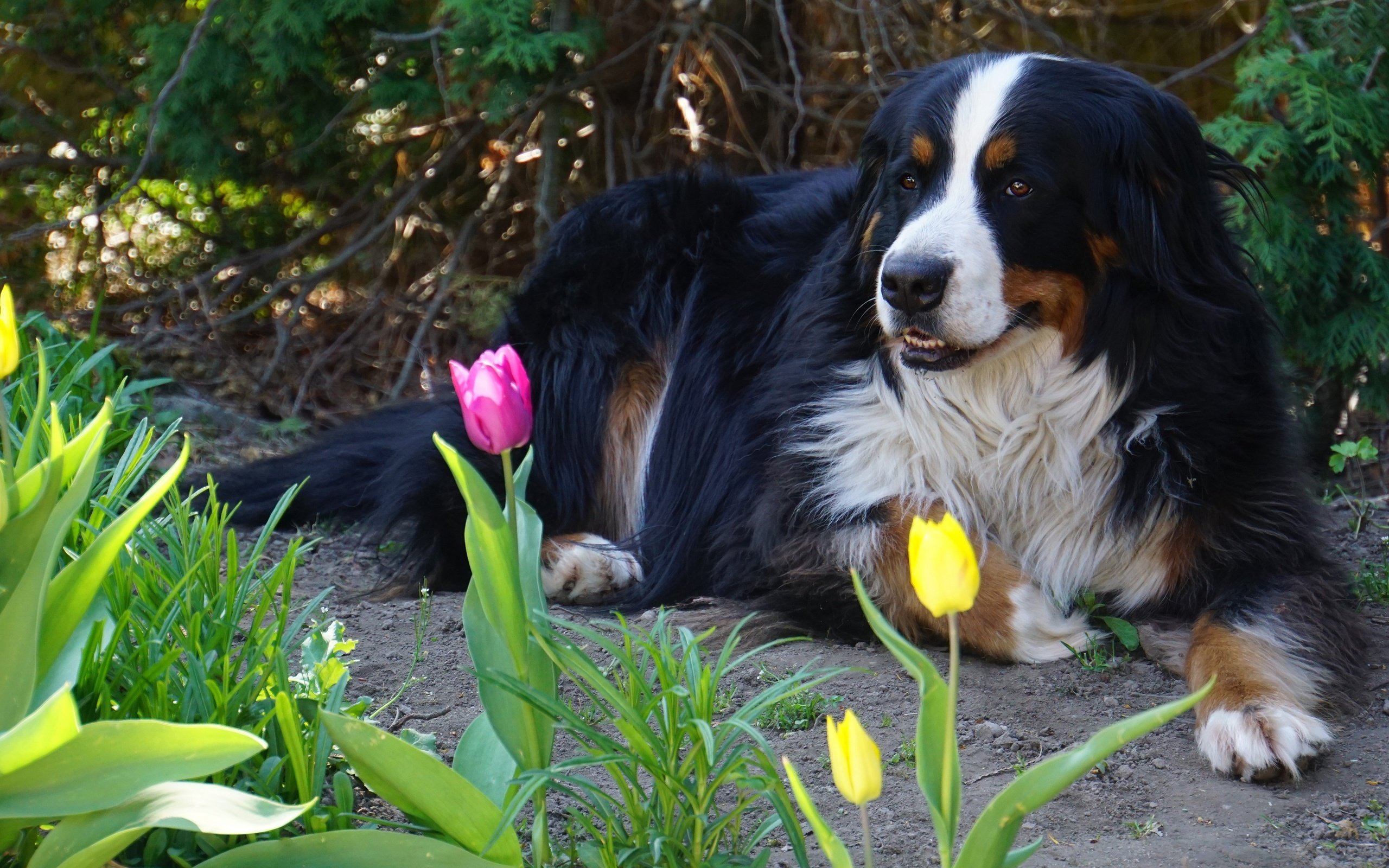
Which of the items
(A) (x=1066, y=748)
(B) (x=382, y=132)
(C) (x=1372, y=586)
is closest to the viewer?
(A) (x=1066, y=748)

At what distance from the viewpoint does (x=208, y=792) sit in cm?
139

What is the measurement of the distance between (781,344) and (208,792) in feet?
7.10

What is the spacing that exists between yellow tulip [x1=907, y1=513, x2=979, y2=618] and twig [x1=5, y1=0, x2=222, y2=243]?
3.72 meters

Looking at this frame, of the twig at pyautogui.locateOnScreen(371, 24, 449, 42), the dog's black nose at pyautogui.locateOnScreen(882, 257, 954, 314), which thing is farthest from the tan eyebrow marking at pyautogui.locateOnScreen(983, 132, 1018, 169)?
the twig at pyautogui.locateOnScreen(371, 24, 449, 42)

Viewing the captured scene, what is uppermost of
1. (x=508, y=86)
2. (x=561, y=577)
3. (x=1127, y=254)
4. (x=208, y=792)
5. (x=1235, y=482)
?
(x=508, y=86)

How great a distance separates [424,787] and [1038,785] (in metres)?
0.72

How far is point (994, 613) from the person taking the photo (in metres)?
2.67

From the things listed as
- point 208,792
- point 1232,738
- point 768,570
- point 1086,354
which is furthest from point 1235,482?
point 208,792

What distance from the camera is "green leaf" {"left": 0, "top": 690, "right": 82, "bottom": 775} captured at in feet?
4.03

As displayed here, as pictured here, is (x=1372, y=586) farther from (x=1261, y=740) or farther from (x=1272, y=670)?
(x=1261, y=740)

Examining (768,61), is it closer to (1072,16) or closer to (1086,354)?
(1072,16)

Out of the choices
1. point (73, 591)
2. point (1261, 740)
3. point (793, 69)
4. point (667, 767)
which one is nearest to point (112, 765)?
point (73, 591)

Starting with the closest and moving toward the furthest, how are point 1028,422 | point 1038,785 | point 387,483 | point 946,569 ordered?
point 946,569 < point 1038,785 < point 1028,422 < point 387,483

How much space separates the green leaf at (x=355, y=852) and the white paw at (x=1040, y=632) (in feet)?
4.75
